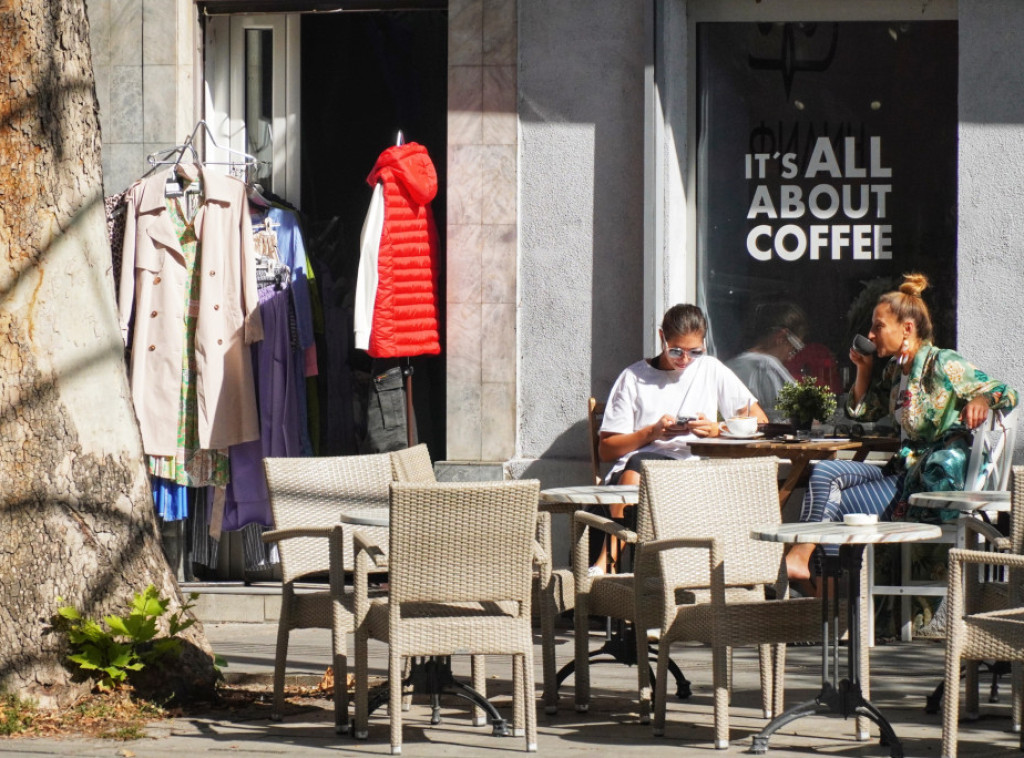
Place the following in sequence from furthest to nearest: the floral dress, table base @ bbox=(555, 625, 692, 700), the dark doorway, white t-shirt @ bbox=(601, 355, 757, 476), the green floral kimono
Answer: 1. the dark doorway
2. the floral dress
3. white t-shirt @ bbox=(601, 355, 757, 476)
4. the green floral kimono
5. table base @ bbox=(555, 625, 692, 700)

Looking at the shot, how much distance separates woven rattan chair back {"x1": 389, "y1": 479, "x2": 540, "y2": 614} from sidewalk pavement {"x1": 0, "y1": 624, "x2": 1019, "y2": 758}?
558mm

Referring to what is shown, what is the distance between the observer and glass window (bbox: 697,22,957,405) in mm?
9211

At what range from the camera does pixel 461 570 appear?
5820mm

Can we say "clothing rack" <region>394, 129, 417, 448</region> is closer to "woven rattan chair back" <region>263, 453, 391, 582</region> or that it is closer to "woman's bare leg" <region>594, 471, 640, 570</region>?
"woman's bare leg" <region>594, 471, 640, 570</region>

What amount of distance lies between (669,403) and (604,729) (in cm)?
269

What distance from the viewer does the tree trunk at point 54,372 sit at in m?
6.39

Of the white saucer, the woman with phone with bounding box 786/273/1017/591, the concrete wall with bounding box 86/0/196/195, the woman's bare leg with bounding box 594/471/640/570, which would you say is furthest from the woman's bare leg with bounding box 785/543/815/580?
the concrete wall with bounding box 86/0/196/195

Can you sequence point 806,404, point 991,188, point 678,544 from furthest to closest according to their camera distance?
→ 1. point 991,188
2. point 806,404
3. point 678,544

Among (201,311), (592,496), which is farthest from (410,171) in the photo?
(592,496)

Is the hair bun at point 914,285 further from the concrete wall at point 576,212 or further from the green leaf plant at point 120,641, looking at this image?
the green leaf plant at point 120,641

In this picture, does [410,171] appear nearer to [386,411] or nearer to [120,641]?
[386,411]

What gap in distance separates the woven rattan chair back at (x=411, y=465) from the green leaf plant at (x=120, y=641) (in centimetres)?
112

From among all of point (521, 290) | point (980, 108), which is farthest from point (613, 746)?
point (980, 108)

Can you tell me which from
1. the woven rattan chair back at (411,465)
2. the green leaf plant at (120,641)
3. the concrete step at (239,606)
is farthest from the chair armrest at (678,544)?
the concrete step at (239,606)
